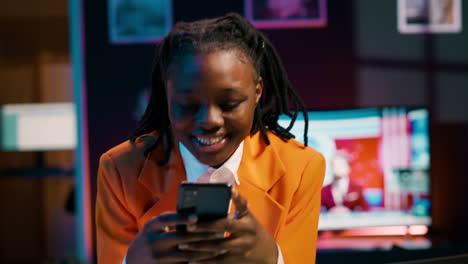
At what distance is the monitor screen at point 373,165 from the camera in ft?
8.52

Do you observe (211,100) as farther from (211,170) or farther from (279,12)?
(279,12)

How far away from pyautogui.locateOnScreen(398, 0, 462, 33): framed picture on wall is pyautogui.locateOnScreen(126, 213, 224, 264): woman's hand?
271cm

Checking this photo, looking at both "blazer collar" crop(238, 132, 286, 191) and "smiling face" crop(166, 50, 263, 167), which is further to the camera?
"blazer collar" crop(238, 132, 286, 191)

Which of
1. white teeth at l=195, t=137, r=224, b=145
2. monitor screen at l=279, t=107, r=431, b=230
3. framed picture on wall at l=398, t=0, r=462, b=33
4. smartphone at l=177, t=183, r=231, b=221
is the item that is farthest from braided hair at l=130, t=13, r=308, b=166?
framed picture on wall at l=398, t=0, r=462, b=33

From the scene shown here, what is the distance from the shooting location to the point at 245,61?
0.81 metres

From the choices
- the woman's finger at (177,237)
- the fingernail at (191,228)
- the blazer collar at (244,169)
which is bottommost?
the woman's finger at (177,237)

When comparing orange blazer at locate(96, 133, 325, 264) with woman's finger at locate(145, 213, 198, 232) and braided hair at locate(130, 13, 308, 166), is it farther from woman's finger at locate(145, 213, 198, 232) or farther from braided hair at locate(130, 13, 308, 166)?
woman's finger at locate(145, 213, 198, 232)

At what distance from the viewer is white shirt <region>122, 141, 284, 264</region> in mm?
860

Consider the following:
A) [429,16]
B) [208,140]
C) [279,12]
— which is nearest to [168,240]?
[208,140]

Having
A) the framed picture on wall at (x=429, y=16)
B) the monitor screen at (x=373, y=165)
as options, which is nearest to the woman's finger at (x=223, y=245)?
the monitor screen at (x=373, y=165)

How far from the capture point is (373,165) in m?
2.66

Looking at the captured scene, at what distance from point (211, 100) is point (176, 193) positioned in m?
0.21

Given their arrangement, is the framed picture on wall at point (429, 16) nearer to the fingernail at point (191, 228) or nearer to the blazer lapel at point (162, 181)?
the blazer lapel at point (162, 181)

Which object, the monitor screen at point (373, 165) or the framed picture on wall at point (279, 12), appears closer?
the monitor screen at point (373, 165)
